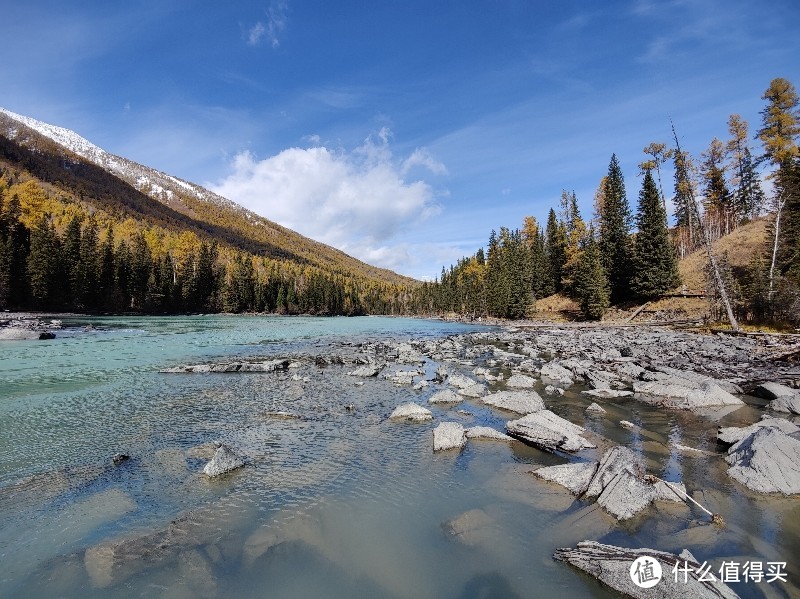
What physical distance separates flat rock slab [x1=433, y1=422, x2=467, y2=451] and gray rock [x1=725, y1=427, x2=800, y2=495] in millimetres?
5782

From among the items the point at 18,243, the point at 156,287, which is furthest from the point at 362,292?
the point at 18,243

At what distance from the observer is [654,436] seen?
1075 centimetres

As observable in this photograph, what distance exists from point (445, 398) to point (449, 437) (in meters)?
4.60

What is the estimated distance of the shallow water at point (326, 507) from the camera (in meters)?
5.33

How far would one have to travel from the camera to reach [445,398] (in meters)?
14.8

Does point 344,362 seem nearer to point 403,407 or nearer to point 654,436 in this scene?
point 403,407

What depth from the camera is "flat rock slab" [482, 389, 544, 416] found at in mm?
13422

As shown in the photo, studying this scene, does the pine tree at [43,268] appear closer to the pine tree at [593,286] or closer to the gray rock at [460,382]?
the gray rock at [460,382]

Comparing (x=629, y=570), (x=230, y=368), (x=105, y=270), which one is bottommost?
(x=629, y=570)

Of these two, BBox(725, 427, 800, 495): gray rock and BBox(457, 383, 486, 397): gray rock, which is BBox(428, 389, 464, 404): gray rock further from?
BBox(725, 427, 800, 495): gray rock

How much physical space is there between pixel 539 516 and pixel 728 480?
4.53m

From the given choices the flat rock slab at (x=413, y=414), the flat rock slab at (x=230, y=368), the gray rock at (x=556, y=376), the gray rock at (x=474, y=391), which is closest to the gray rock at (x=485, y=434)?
the flat rock slab at (x=413, y=414)

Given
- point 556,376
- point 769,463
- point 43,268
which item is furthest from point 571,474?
point 43,268

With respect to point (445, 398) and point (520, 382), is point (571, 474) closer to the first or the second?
point (445, 398)
